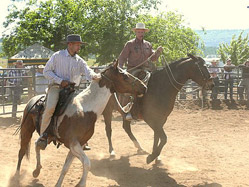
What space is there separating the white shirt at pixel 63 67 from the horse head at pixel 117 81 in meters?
0.31

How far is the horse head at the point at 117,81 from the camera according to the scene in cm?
481

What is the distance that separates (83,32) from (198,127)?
1796 centimetres

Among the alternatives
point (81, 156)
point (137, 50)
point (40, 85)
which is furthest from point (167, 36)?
point (81, 156)

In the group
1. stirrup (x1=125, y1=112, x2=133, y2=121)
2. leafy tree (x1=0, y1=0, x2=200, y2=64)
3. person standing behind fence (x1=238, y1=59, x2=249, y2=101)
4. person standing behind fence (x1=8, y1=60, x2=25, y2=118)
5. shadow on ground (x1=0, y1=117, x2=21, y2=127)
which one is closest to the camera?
stirrup (x1=125, y1=112, x2=133, y2=121)

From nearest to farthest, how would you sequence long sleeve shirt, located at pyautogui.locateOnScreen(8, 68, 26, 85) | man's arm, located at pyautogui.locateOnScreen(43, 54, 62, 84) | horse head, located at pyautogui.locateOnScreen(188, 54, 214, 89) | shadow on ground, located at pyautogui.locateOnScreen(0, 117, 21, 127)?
man's arm, located at pyautogui.locateOnScreen(43, 54, 62, 84) < horse head, located at pyautogui.locateOnScreen(188, 54, 214, 89) < shadow on ground, located at pyautogui.locateOnScreen(0, 117, 21, 127) < long sleeve shirt, located at pyautogui.locateOnScreen(8, 68, 26, 85)

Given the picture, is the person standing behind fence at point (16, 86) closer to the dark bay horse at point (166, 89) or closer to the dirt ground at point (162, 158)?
the dirt ground at point (162, 158)

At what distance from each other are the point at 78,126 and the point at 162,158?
283 cm

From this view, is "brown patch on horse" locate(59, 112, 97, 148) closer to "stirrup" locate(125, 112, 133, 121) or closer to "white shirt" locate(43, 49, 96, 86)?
"white shirt" locate(43, 49, 96, 86)

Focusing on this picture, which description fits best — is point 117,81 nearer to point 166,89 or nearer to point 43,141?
point 43,141

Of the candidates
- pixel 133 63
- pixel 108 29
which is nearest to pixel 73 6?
pixel 108 29

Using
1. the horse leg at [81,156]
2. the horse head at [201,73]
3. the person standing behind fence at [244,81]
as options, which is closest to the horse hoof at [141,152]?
the horse head at [201,73]

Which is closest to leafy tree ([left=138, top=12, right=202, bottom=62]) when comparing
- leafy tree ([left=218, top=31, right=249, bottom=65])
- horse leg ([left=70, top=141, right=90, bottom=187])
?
leafy tree ([left=218, top=31, right=249, bottom=65])

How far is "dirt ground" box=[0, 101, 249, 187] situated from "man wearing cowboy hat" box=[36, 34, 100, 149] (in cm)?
111

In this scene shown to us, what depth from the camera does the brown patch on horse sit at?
15.3ft
